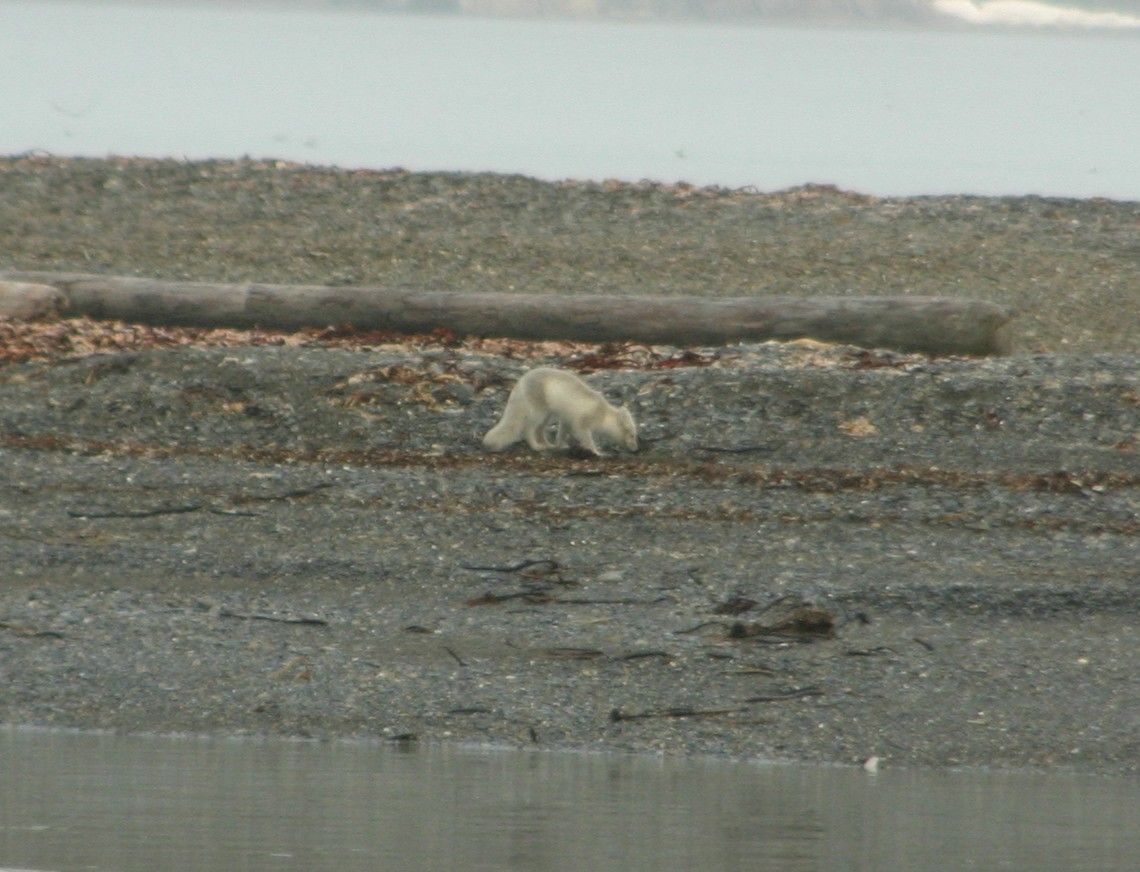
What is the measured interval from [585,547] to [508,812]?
412cm

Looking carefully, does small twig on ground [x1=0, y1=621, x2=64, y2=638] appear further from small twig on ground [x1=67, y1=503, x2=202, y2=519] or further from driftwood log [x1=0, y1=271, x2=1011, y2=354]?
driftwood log [x1=0, y1=271, x2=1011, y2=354]

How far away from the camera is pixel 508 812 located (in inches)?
273

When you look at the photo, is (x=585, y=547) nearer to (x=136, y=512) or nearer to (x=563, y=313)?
(x=136, y=512)

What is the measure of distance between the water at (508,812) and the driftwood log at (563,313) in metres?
7.85

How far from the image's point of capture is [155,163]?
2522 cm

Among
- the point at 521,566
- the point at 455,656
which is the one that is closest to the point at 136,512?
the point at 521,566

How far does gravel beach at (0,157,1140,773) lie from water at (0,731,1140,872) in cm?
37

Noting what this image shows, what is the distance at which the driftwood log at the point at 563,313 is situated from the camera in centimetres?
1534

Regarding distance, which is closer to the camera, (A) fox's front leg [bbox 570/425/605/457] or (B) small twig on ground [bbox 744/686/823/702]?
(B) small twig on ground [bbox 744/686/823/702]

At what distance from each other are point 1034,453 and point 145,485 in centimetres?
524

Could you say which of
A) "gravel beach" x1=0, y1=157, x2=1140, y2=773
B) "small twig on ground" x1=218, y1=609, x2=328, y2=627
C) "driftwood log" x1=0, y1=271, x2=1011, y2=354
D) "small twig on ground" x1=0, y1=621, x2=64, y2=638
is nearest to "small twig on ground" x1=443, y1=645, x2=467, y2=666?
"gravel beach" x1=0, y1=157, x2=1140, y2=773

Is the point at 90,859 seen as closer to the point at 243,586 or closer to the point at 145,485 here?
the point at 243,586

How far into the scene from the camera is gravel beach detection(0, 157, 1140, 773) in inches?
336

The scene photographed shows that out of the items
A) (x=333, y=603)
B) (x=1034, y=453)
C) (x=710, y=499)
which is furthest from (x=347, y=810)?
(x=1034, y=453)
